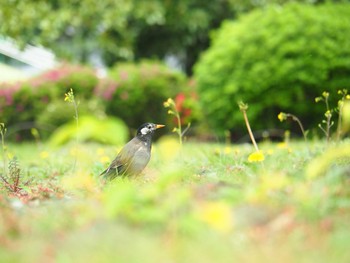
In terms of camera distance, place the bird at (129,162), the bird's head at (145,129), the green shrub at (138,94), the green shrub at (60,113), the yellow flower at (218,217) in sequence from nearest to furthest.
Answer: the yellow flower at (218,217) < the bird at (129,162) < the bird's head at (145,129) < the green shrub at (60,113) < the green shrub at (138,94)

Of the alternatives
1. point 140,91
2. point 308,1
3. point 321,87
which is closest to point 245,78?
point 321,87

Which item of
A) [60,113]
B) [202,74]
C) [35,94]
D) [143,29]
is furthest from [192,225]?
[143,29]

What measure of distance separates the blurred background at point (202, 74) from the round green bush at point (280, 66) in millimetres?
21

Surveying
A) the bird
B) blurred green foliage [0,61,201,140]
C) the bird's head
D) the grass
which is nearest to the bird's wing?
the bird

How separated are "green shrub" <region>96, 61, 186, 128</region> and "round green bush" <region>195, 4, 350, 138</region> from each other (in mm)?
2317

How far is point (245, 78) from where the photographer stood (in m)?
12.3

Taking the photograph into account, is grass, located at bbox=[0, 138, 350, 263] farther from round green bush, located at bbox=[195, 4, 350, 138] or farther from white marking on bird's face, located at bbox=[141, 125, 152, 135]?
round green bush, located at bbox=[195, 4, 350, 138]

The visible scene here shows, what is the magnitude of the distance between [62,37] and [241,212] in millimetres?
22374

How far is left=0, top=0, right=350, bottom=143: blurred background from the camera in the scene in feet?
39.0

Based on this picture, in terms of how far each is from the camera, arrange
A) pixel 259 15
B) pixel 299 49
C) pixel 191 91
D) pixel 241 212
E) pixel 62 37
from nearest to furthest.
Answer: pixel 241 212 < pixel 299 49 < pixel 259 15 < pixel 191 91 < pixel 62 37

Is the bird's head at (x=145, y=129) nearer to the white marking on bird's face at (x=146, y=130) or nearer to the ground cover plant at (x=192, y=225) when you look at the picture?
the white marking on bird's face at (x=146, y=130)

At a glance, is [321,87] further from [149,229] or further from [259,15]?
[149,229]

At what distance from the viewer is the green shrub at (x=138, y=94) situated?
15164 millimetres

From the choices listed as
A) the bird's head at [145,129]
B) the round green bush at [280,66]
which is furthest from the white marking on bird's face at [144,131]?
the round green bush at [280,66]
